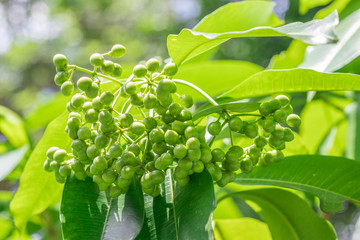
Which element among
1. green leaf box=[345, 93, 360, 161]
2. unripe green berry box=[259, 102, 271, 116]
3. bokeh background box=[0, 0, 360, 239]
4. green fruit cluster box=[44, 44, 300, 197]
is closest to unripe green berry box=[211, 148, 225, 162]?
green fruit cluster box=[44, 44, 300, 197]

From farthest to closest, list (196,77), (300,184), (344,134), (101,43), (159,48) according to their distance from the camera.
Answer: (101,43) → (159,48) → (344,134) → (196,77) → (300,184)

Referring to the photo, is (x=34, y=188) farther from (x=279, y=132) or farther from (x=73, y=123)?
(x=279, y=132)

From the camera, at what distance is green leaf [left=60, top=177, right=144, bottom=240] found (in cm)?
67

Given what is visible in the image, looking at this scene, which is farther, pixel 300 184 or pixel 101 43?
pixel 101 43

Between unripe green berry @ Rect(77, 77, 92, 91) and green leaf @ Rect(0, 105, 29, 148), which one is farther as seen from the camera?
green leaf @ Rect(0, 105, 29, 148)

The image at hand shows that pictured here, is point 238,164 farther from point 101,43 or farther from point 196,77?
point 101,43

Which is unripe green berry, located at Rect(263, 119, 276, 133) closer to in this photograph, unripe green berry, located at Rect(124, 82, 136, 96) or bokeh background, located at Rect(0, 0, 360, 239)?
unripe green berry, located at Rect(124, 82, 136, 96)

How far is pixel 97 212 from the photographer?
2.32ft

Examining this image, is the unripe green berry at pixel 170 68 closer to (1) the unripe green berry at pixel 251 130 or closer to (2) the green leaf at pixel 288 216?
(1) the unripe green berry at pixel 251 130

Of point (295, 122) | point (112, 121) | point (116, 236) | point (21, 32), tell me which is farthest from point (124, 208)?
point (21, 32)

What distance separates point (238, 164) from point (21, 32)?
13.7m

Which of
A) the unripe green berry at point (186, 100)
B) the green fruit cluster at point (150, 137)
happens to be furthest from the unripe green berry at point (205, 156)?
the unripe green berry at point (186, 100)

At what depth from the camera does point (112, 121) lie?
2.09 ft

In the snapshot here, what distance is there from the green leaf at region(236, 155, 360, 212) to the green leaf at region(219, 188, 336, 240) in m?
0.06
